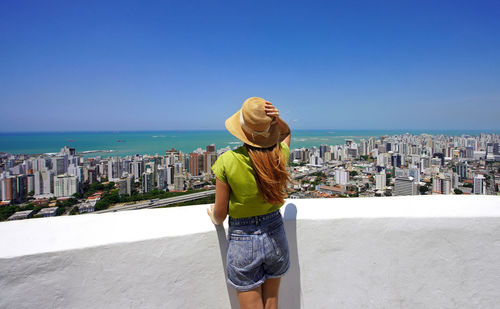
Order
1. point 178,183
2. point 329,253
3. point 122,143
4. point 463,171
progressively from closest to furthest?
1. point 329,253
2. point 178,183
3. point 463,171
4. point 122,143

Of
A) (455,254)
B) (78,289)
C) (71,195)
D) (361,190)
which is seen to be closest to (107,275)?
(78,289)

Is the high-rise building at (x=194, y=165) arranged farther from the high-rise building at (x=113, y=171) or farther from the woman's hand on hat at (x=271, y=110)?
the woman's hand on hat at (x=271, y=110)

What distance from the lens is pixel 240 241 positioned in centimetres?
97

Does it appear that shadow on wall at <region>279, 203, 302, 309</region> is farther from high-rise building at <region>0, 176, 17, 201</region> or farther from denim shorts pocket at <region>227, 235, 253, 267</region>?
high-rise building at <region>0, 176, 17, 201</region>

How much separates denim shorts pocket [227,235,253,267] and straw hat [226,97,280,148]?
41 centimetres

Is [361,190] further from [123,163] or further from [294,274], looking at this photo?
[123,163]

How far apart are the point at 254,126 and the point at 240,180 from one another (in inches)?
9.1

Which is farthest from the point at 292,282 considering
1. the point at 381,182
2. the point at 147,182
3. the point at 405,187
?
the point at 381,182

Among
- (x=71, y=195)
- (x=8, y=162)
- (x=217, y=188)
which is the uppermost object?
(x=217, y=188)

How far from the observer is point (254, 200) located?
944 millimetres

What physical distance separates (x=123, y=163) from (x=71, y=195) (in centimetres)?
457

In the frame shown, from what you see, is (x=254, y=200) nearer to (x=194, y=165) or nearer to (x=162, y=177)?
(x=162, y=177)

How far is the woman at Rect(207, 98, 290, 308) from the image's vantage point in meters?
0.93

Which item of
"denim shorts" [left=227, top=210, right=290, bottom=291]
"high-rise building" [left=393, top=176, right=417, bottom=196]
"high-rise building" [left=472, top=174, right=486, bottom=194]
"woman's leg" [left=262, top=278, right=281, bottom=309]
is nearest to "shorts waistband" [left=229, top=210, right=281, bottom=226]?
"denim shorts" [left=227, top=210, right=290, bottom=291]
